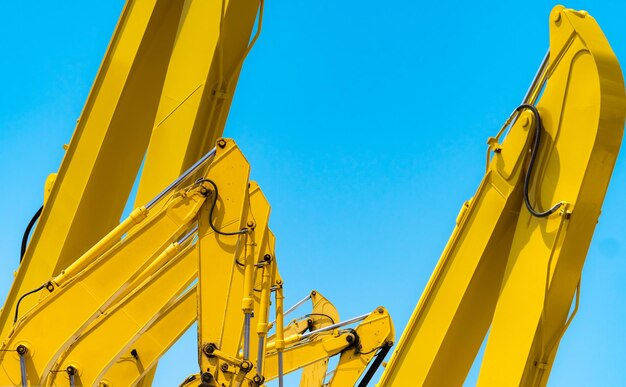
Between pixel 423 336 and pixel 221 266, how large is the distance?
159cm

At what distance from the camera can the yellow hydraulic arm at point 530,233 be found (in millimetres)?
7051

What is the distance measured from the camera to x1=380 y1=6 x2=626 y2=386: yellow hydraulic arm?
7051 mm

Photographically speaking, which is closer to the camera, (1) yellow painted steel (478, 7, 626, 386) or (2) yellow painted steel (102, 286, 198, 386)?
(1) yellow painted steel (478, 7, 626, 386)

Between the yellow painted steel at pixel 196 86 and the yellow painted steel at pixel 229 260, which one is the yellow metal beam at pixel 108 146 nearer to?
the yellow painted steel at pixel 196 86

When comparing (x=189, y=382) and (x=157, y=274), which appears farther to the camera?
(x=189, y=382)

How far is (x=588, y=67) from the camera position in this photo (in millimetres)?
7258

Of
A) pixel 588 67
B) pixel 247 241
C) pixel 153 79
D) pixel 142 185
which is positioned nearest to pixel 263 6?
pixel 153 79

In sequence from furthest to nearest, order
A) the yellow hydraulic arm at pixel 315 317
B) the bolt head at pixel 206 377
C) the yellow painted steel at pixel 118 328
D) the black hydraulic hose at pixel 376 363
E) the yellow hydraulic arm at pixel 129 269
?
the yellow hydraulic arm at pixel 315 317 → the black hydraulic hose at pixel 376 363 → the yellow painted steel at pixel 118 328 → the yellow hydraulic arm at pixel 129 269 → the bolt head at pixel 206 377

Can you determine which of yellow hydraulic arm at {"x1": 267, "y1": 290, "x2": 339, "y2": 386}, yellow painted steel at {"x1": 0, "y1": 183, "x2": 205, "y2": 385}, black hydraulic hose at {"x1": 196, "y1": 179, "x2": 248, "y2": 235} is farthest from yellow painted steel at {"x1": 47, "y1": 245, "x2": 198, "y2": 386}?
yellow hydraulic arm at {"x1": 267, "y1": 290, "x2": 339, "y2": 386}

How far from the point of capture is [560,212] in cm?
709

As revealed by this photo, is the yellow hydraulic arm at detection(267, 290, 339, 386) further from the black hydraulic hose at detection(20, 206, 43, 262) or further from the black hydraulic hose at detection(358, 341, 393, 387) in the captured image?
the black hydraulic hose at detection(20, 206, 43, 262)

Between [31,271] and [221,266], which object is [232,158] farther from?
[31,271]

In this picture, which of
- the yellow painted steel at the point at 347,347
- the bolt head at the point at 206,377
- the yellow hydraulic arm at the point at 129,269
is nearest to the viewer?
the bolt head at the point at 206,377

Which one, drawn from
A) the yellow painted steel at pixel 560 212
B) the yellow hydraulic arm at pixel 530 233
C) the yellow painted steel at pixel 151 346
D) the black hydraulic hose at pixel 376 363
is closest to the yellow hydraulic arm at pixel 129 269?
the yellow painted steel at pixel 151 346
